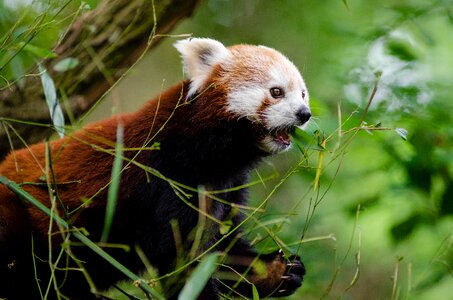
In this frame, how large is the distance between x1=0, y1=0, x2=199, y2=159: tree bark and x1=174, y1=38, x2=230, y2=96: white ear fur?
36cm

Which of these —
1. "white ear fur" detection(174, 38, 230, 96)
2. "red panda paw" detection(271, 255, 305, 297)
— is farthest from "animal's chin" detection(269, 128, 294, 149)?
"red panda paw" detection(271, 255, 305, 297)

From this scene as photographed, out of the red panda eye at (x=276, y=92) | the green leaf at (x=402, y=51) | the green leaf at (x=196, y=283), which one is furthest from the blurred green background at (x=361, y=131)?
the green leaf at (x=196, y=283)

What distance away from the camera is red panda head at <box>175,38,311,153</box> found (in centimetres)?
320

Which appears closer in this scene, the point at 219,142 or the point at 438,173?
the point at 219,142

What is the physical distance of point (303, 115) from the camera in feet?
10.2

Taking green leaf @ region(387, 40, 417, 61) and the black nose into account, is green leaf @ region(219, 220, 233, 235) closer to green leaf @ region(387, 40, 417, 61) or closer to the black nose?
the black nose

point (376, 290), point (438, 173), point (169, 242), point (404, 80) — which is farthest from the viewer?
point (376, 290)

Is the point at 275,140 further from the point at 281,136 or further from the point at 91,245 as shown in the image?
the point at 91,245

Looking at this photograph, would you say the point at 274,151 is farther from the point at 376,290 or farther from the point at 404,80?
the point at 376,290

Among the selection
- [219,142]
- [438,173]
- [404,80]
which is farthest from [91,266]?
[404,80]

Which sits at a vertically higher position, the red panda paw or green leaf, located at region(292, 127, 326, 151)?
green leaf, located at region(292, 127, 326, 151)

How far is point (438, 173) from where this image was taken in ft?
12.0

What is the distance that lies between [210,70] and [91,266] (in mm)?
1061

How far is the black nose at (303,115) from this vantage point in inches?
123
